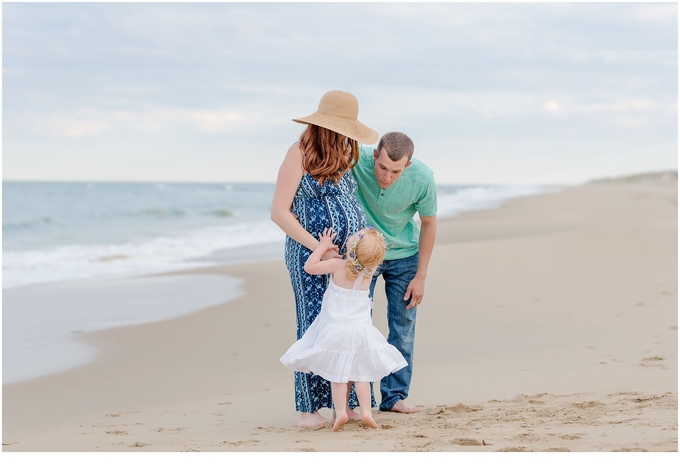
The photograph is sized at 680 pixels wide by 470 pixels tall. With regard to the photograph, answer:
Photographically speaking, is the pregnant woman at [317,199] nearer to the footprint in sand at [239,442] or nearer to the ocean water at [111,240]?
the footprint in sand at [239,442]

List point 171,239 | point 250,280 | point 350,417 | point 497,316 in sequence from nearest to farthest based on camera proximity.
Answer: point 350,417 → point 497,316 → point 250,280 → point 171,239

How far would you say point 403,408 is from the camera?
4207 millimetres

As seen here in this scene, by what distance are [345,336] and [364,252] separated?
1.47 ft

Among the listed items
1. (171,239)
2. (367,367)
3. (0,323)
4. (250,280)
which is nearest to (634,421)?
(367,367)

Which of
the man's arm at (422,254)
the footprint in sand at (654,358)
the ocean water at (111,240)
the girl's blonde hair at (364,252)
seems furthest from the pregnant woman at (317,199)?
the ocean water at (111,240)

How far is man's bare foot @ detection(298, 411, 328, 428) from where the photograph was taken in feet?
12.7

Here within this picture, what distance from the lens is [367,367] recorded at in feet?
12.5

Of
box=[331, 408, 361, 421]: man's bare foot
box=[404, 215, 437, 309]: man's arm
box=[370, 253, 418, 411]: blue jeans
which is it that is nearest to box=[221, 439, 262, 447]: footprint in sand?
box=[331, 408, 361, 421]: man's bare foot

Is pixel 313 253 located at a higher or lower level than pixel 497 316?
higher

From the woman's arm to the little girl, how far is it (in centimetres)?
10

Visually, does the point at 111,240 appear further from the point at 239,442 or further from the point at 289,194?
Result: the point at 239,442

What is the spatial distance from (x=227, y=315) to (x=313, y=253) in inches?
152

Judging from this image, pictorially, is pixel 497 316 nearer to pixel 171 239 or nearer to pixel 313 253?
pixel 313 253

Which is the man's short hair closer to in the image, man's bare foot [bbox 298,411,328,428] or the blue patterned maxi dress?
the blue patterned maxi dress
